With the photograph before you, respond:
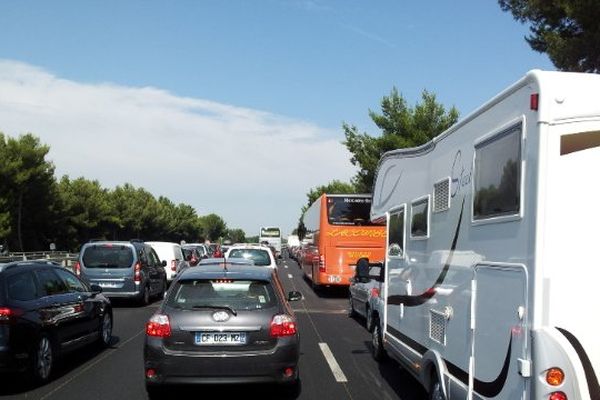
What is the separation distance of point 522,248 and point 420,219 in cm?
280

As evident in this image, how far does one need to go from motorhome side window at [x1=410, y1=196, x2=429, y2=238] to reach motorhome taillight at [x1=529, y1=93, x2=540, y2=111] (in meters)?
2.55

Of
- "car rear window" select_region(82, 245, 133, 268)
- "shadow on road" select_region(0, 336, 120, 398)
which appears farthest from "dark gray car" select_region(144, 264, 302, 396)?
"car rear window" select_region(82, 245, 133, 268)

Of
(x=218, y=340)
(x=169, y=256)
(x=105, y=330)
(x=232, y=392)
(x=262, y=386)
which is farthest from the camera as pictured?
(x=169, y=256)

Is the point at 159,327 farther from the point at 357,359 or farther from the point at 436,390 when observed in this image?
the point at 357,359

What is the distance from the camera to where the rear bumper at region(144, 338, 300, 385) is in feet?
22.5

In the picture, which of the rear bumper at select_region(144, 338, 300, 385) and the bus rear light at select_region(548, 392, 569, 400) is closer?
the bus rear light at select_region(548, 392, 569, 400)

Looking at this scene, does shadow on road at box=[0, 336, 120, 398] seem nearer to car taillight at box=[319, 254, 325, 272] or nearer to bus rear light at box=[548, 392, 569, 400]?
bus rear light at box=[548, 392, 569, 400]

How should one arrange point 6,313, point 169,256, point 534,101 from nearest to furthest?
point 534,101 → point 6,313 → point 169,256

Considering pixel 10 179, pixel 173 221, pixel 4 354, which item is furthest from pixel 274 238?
pixel 4 354

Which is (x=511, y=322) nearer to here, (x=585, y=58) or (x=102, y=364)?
(x=102, y=364)

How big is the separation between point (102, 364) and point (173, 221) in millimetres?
108187

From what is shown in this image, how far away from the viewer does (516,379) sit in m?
4.02

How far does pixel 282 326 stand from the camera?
7125mm

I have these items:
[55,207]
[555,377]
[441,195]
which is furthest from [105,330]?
[55,207]
